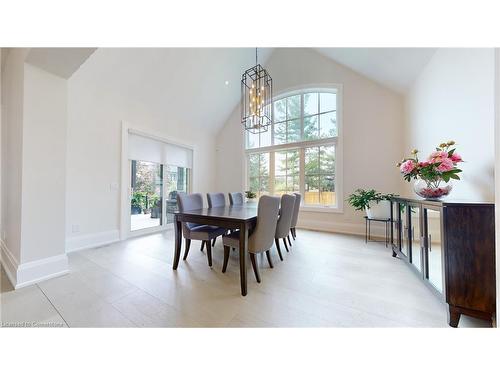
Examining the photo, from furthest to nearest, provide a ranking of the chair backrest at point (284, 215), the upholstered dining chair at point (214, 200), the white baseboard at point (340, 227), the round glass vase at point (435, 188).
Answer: the white baseboard at point (340, 227) → the upholstered dining chair at point (214, 200) → the chair backrest at point (284, 215) → the round glass vase at point (435, 188)

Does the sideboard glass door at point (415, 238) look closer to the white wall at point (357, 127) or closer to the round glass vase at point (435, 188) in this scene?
the round glass vase at point (435, 188)

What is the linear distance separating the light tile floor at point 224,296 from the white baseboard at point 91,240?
0.40m

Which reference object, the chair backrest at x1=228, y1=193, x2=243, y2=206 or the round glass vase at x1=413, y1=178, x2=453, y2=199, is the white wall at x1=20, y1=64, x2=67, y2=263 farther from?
the round glass vase at x1=413, y1=178, x2=453, y2=199

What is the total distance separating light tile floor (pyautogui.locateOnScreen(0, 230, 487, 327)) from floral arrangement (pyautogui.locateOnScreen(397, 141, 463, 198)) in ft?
2.97

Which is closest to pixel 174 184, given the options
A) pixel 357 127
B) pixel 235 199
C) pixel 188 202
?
pixel 235 199

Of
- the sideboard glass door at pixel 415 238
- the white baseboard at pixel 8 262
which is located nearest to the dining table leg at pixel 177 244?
the white baseboard at pixel 8 262

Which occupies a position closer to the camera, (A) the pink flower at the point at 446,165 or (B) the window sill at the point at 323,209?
(A) the pink flower at the point at 446,165

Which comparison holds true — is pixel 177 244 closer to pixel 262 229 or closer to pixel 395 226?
pixel 262 229

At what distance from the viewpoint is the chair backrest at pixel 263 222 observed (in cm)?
177

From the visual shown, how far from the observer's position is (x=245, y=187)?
5262 mm

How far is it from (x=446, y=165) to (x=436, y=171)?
3.0 inches

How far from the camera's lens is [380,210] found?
296 centimetres

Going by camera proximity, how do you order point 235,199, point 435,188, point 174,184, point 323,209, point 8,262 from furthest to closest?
point 174,184 → point 323,209 → point 235,199 → point 8,262 → point 435,188
